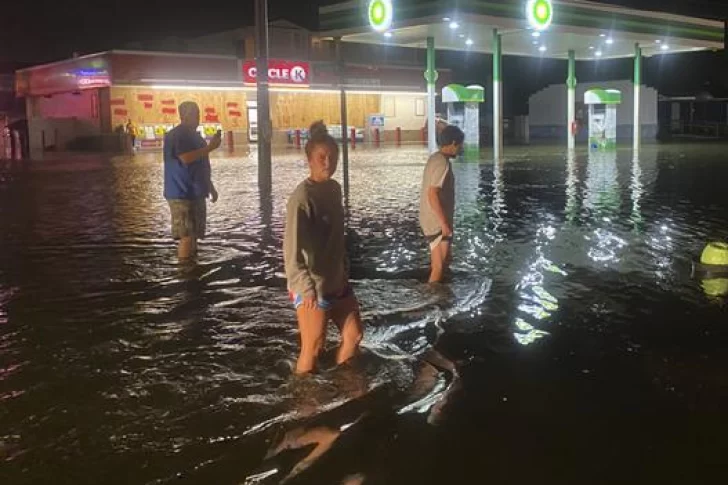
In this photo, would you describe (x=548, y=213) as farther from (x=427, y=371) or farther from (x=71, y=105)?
(x=71, y=105)

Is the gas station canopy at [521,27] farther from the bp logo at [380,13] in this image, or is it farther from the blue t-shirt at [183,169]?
the blue t-shirt at [183,169]

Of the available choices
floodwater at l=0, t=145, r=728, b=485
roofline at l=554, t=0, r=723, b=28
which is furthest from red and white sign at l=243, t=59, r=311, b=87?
floodwater at l=0, t=145, r=728, b=485

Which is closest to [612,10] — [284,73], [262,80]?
[284,73]

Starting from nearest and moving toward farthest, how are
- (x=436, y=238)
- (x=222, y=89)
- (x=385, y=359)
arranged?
1. (x=385, y=359)
2. (x=436, y=238)
3. (x=222, y=89)

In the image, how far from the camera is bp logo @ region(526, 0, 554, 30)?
26.2 metres

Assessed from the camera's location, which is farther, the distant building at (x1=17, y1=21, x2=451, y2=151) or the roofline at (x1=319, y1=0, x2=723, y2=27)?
the distant building at (x1=17, y1=21, x2=451, y2=151)

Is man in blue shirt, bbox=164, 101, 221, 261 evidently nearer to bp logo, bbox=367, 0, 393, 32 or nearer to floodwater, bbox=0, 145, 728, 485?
floodwater, bbox=0, 145, 728, 485

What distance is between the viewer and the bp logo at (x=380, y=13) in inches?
1005

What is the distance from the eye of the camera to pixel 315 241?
480 centimetres

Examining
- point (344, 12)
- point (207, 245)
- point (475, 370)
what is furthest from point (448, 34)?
point (475, 370)

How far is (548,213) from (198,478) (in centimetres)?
1018

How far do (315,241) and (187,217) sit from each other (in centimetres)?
437

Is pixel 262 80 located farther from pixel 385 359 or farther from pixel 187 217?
pixel 385 359

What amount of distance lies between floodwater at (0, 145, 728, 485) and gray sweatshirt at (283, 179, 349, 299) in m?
0.65
